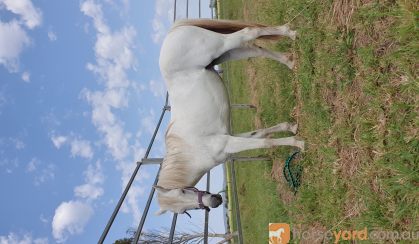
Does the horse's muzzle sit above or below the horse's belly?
below

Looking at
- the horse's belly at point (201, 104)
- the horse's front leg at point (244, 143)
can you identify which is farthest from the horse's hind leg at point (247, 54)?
the horse's front leg at point (244, 143)

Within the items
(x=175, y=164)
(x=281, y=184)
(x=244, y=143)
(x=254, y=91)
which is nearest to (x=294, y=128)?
(x=244, y=143)

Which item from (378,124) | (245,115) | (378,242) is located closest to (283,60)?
(378,124)

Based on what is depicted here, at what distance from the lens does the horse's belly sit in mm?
4246

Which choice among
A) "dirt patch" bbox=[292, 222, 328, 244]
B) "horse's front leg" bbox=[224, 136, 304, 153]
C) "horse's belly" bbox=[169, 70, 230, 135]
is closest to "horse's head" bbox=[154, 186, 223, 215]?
"horse's front leg" bbox=[224, 136, 304, 153]

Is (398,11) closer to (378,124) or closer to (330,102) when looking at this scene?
(378,124)

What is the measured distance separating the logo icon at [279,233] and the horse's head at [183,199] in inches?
63.8

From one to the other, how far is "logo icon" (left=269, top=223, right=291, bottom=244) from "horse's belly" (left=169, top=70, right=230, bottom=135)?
1.65 metres

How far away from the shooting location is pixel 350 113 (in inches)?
142

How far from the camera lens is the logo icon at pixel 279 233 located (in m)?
5.13

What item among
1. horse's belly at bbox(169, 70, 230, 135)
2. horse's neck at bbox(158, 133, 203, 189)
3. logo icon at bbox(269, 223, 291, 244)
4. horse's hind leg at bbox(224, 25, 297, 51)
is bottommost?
logo icon at bbox(269, 223, 291, 244)

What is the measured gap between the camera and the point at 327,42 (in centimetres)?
397

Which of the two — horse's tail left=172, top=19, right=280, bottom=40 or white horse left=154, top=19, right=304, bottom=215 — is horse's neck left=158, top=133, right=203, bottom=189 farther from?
horse's tail left=172, top=19, right=280, bottom=40

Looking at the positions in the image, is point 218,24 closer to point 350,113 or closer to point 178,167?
point 178,167
